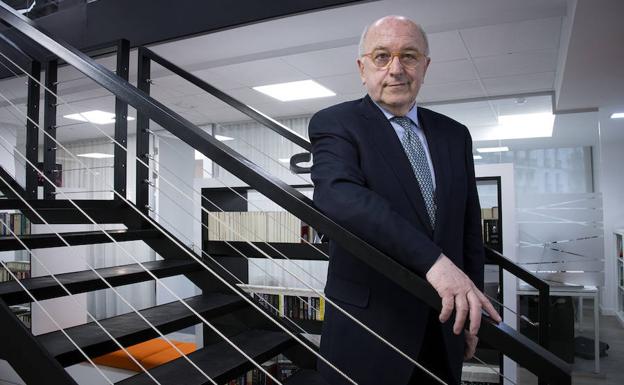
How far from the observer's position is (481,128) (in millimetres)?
5281

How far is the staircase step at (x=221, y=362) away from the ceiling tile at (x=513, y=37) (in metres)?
2.31

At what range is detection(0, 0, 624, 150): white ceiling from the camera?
110 inches

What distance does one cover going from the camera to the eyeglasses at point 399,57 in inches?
40.8

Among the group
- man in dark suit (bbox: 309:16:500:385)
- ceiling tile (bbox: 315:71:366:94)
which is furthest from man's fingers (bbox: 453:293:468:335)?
ceiling tile (bbox: 315:71:366:94)

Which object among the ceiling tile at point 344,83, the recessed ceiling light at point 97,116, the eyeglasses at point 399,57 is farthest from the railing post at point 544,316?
the recessed ceiling light at point 97,116

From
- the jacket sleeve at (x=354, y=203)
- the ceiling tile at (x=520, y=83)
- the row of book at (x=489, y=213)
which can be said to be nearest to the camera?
the jacket sleeve at (x=354, y=203)

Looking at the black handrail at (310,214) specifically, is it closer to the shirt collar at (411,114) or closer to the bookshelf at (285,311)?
the shirt collar at (411,114)

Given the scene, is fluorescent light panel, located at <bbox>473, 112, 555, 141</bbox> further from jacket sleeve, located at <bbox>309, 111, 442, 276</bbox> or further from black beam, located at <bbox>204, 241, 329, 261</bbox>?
jacket sleeve, located at <bbox>309, 111, 442, 276</bbox>

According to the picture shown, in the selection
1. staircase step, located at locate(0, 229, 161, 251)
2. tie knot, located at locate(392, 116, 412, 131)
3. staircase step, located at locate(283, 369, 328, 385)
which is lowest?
staircase step, located at locate(283, 369, 328, 385)

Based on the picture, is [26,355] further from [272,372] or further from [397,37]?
[272,372]

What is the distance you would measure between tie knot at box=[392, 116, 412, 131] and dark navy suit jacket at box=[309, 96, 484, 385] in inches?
2.1

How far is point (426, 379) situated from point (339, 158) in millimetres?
510

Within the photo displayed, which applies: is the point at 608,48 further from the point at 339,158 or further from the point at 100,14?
the point at 100,14

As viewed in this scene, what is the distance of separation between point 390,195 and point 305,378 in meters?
0.98
